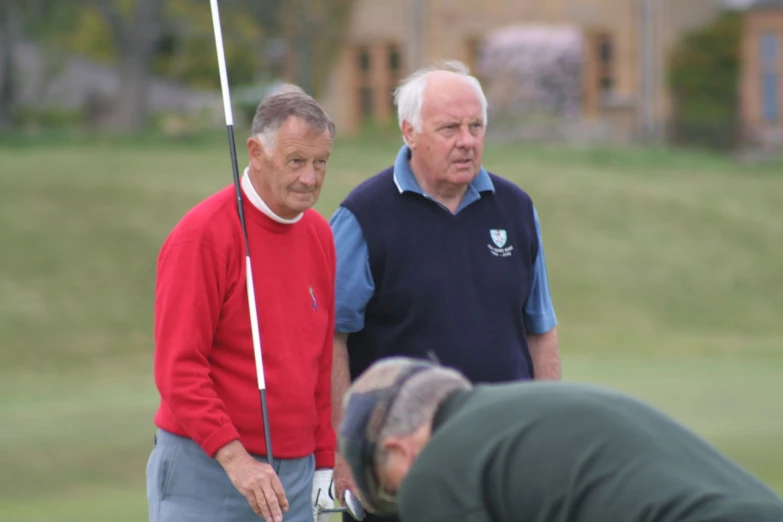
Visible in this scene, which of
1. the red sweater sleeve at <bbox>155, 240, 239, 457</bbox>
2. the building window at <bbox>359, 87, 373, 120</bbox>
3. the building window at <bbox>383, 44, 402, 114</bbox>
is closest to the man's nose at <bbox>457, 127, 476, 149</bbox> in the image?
the red sweater sleeve at <bbox>155, 240, 239, 457</bbox>

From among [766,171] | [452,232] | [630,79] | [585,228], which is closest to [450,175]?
[452,232]

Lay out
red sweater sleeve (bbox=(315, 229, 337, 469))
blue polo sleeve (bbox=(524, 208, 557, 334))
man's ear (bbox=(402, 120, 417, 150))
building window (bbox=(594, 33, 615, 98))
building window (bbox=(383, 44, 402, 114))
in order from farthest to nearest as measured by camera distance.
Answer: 1. building window (bbox=(383, 44, 402, 114))
2. building window (bbox=(594, 33, 615, 98))
3. blue polo sleeve (bbox=(524, 208, 557, 334))
4. man's ear (bbox=(402, 120, 417, 150))
5. red sweater sleeve (bbox=(315, 229, 337, 469))

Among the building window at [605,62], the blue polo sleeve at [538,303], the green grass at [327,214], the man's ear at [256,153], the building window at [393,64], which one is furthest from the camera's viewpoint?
the building window at [393,64]

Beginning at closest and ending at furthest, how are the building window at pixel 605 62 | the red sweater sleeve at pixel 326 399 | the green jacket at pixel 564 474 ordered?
the green jacket at pixel 564 474 → the red sweater sleeve at pixel 326 399 → the building window at pixel 605 62

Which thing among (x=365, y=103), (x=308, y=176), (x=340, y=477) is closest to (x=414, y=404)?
(x=308, y=176)

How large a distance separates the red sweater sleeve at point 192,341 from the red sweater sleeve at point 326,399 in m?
0.42

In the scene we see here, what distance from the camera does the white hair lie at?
461 cm

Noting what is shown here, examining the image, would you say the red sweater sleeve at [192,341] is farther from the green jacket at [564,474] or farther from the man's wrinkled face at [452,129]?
the green jacket at [564,474]

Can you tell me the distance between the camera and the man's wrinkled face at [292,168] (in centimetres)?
398

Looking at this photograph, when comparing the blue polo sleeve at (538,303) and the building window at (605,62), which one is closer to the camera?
the blue polo sleeve at (538,303)

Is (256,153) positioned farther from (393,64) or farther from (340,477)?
(393,64)

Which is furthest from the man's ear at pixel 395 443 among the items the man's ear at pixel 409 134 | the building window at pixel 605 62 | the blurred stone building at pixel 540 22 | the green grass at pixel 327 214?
the building window at pixel 605 62

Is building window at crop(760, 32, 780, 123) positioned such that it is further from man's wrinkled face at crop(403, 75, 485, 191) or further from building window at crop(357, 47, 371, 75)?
man's wrinkled face at crop(403, 75, 485, 191)

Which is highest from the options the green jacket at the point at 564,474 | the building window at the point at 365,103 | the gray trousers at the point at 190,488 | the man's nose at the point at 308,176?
the man's nose at the point at 308,176
